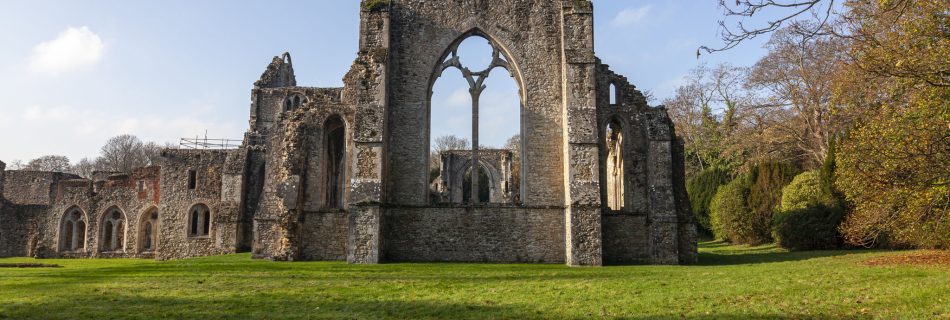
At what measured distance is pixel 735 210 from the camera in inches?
1042

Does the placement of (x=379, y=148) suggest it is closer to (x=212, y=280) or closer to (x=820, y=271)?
(x=212, y=280)

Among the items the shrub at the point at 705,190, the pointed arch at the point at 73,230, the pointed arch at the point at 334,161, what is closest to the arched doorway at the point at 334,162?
the pointed arch at the point at 334,161

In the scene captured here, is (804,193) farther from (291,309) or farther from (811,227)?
(291,309)

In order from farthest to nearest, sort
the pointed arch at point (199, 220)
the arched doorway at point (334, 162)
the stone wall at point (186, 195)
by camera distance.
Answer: the pointed arch at point (199, 220), the stone wall at point (186, 195), the arched doorway at point (334, 162)

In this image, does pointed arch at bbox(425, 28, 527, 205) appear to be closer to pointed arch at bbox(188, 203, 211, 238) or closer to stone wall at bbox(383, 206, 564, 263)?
stone wall at bbox(383, 206, 564, 263)

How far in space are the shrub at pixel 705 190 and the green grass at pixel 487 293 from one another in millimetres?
18000

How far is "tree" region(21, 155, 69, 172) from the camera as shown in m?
61.5

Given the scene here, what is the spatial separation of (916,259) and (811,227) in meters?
6.89

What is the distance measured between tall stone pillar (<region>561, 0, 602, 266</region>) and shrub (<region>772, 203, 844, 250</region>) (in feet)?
29.2

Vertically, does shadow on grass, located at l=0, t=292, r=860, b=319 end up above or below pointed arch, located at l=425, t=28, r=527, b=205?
below

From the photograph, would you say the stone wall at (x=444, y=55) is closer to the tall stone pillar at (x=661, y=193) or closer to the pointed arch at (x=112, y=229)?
the tall stone pillar at (x=661, y=193)

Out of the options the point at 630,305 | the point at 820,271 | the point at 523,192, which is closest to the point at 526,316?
the point at 630,305

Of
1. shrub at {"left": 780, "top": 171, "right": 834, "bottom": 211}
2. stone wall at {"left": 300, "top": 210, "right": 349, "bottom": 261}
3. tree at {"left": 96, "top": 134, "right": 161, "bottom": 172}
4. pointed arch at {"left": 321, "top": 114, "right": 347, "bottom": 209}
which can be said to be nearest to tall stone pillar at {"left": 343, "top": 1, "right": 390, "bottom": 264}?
stone wall at {"left": 300, "top": 210, "right": 349, "bottom": 261}

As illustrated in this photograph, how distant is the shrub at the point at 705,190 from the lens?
107ft
